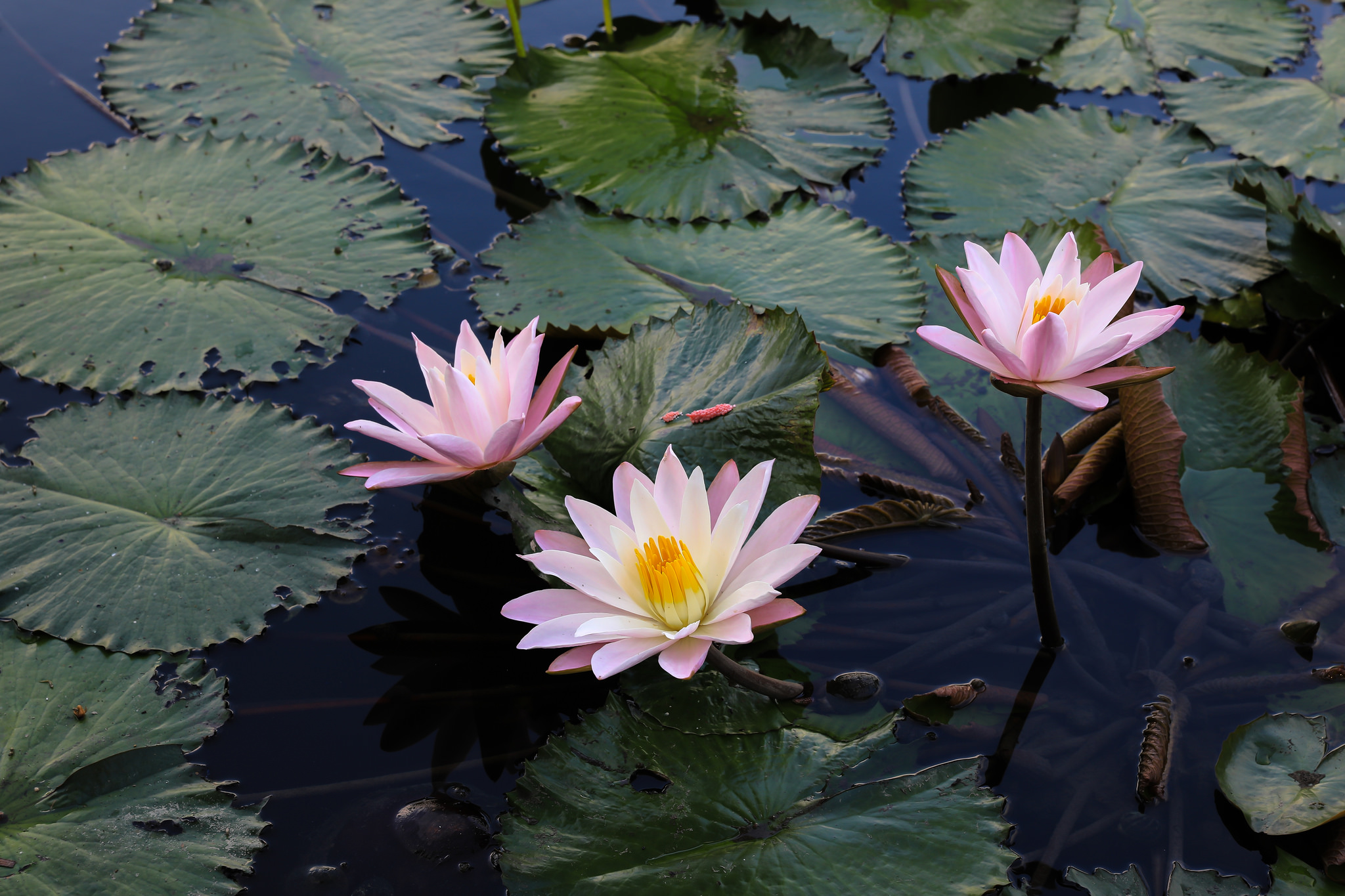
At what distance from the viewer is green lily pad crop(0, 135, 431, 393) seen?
2.41 meters

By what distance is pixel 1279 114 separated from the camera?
329 cm

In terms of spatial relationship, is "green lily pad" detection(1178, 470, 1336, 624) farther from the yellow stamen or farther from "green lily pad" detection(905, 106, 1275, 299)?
the yellow stamen

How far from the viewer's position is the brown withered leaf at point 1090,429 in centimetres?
230

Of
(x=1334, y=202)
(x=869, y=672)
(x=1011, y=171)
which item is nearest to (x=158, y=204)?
(x=869, y=672)

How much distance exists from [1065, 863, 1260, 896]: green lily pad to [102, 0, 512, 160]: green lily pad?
9.92ft

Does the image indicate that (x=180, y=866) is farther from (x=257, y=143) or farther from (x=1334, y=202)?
(x=1334, y=202)

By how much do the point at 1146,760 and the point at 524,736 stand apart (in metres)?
1.21

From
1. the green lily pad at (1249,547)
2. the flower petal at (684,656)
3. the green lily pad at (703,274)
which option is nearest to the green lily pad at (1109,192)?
the green lily pad at (703,274)

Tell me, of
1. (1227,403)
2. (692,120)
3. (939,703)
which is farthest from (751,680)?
(692,120)

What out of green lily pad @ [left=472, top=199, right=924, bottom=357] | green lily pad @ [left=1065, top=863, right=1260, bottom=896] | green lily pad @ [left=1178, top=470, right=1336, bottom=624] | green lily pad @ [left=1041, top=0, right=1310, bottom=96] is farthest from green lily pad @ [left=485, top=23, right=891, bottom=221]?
green lily pad @ [left=1065, top=863, right=1260, bottom=896]

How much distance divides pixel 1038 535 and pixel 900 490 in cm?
59

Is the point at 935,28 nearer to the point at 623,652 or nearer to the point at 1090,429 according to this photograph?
the point at 1090,429

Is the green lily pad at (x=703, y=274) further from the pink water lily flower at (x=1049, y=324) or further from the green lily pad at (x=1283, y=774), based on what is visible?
the green lily pad at (x=1283, y=774)

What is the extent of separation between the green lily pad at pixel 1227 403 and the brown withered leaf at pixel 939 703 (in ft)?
2.92
